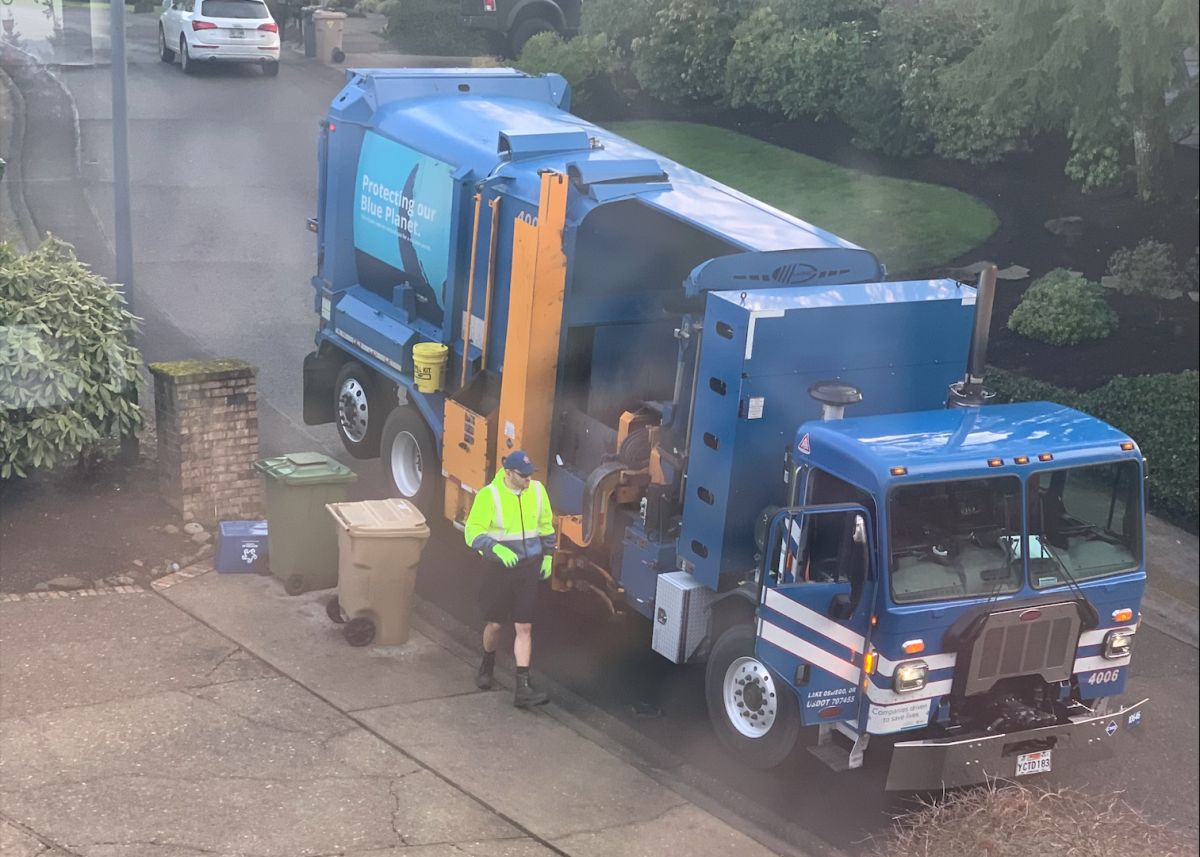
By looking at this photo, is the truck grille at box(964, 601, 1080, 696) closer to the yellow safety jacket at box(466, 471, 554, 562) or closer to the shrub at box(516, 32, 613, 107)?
the yellow safety jacket at box(466, 471, 554, 562)

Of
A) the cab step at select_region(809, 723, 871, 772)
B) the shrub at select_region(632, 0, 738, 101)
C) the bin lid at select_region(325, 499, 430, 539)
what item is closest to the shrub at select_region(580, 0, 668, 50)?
the shrub at select_region(632, 0, 738, 101)

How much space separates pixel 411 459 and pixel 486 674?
2956 mm

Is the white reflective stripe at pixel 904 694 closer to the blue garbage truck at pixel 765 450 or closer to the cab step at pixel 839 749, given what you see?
the blue garbage truck at pixel 765 450

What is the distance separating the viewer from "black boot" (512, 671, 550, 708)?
7.46m

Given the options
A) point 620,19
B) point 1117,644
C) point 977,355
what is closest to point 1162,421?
point 977,355

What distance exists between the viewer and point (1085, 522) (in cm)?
672

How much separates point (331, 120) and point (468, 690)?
515 cm

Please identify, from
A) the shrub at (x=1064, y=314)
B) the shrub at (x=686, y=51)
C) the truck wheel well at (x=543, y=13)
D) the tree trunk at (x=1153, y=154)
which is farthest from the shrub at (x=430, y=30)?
the tree trunk at (x=1153, y=154)

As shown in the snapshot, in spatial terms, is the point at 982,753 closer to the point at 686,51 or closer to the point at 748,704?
the point at 748,704

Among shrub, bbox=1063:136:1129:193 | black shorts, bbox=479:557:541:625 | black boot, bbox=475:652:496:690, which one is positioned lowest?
black boot, bbox=475:652:496:690

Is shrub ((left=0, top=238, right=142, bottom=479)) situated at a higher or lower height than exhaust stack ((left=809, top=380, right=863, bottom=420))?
lower

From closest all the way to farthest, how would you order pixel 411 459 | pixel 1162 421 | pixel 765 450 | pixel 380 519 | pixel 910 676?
1. pixel 910 676
2. pixel 765 450
3. pixel 380 519
4. pixel 411 459
5. pixel 1162 421

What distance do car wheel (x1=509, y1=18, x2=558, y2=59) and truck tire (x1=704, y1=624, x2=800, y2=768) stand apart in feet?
30.1

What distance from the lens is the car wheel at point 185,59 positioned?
53.6ft
